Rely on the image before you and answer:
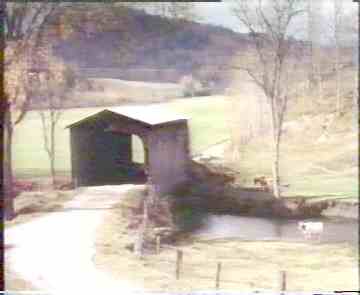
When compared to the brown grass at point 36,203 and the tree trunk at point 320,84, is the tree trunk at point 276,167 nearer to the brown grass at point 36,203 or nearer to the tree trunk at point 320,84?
the tree trunk at point 320,84

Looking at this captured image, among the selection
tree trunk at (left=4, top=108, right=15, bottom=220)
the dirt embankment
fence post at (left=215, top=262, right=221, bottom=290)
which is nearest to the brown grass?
tree trunk at (left=4, top=108, right=15, bottom=220)

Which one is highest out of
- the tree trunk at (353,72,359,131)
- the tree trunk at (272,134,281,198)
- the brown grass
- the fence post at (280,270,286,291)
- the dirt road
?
the tree trunk at (353,72,359,131)

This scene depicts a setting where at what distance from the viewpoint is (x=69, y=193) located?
2.28 m

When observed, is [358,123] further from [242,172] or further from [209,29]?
[209,29]

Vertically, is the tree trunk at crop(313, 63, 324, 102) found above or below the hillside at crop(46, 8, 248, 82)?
below

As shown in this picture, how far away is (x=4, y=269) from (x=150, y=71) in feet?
2.60

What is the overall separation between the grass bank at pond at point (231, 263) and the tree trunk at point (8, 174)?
303 millimetres

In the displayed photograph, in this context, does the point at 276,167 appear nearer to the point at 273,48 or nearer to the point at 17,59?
the point at 273,48

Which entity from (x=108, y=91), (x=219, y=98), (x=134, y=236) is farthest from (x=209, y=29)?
(x=134, y=236)

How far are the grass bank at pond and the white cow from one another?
0.03 meters

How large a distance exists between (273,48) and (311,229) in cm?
60

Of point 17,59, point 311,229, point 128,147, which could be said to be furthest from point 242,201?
point 17,59

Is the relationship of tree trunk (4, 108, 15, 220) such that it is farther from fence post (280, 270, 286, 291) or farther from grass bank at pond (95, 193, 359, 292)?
fence post (280, 270, 286, 291)

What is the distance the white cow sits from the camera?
7.47 ft
